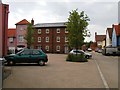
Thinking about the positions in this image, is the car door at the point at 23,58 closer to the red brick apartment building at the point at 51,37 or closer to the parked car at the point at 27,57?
the parked car at the point at 27,57

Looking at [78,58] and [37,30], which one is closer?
[78,58]

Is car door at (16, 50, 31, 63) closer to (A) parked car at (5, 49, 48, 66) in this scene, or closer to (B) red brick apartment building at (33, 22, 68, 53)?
(A) parked car at (5, 49, 48, 66)

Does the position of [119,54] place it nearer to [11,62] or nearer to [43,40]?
[43,40]

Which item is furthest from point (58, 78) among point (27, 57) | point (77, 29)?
point (77, 29)

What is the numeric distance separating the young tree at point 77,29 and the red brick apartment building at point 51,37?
38.5 metres

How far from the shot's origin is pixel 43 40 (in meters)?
82.9

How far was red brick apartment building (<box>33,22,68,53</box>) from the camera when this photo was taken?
7988 centimetres

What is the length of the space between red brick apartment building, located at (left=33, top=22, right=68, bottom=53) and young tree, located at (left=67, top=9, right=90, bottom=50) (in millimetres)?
38512

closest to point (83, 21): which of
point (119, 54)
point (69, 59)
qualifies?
point (69, 59)

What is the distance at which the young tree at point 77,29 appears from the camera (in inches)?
1543

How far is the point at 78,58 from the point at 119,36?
38378 millimetres

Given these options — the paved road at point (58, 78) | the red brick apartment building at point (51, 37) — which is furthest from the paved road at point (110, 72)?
the red brick apartment building at point (51, 37)

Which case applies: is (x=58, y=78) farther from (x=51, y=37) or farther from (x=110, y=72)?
(x=51, y=37)

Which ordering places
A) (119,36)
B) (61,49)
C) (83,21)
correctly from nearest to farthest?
(83,21), (119,36), (61,49)
